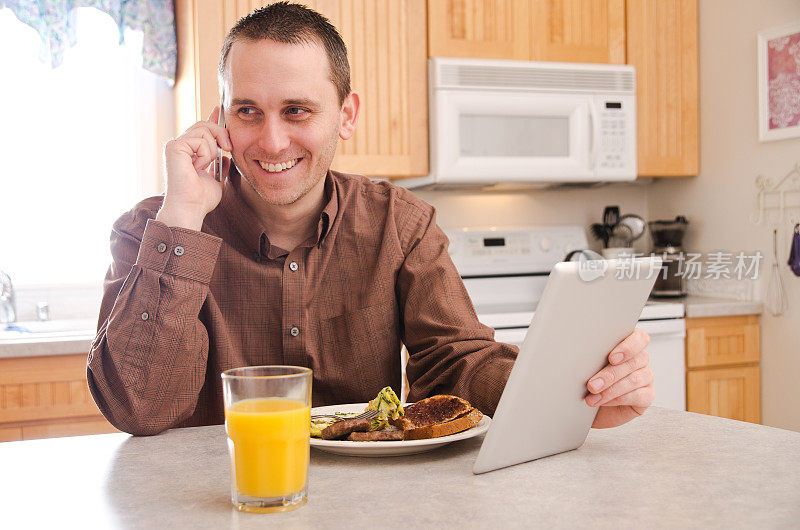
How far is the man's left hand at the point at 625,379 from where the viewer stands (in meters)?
0.94

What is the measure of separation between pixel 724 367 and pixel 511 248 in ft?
3.06

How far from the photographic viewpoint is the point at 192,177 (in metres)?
1.30

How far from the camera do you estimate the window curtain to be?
8.99 feet

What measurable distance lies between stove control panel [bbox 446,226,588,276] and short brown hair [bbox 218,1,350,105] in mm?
1738

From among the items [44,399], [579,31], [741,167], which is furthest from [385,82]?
[44,399]

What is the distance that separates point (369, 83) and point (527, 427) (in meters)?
2.17

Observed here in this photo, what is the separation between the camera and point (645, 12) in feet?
10.5

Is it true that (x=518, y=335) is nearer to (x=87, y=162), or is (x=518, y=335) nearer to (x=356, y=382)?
(x=356, y=382)

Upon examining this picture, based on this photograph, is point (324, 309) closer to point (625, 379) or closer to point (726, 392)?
point (625, 379)

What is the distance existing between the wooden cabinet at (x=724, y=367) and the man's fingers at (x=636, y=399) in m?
2.04

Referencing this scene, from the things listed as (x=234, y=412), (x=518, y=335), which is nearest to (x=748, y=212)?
(x=518, y=335)

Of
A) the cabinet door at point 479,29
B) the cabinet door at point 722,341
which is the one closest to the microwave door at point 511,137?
the cabinet door at point 479,29

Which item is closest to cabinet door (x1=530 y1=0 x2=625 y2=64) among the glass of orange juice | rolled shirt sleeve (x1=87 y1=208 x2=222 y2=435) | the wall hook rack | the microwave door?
the microwave door

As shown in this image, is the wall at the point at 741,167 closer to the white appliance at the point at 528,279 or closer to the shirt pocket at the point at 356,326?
the white appliance at the point at 528,279
